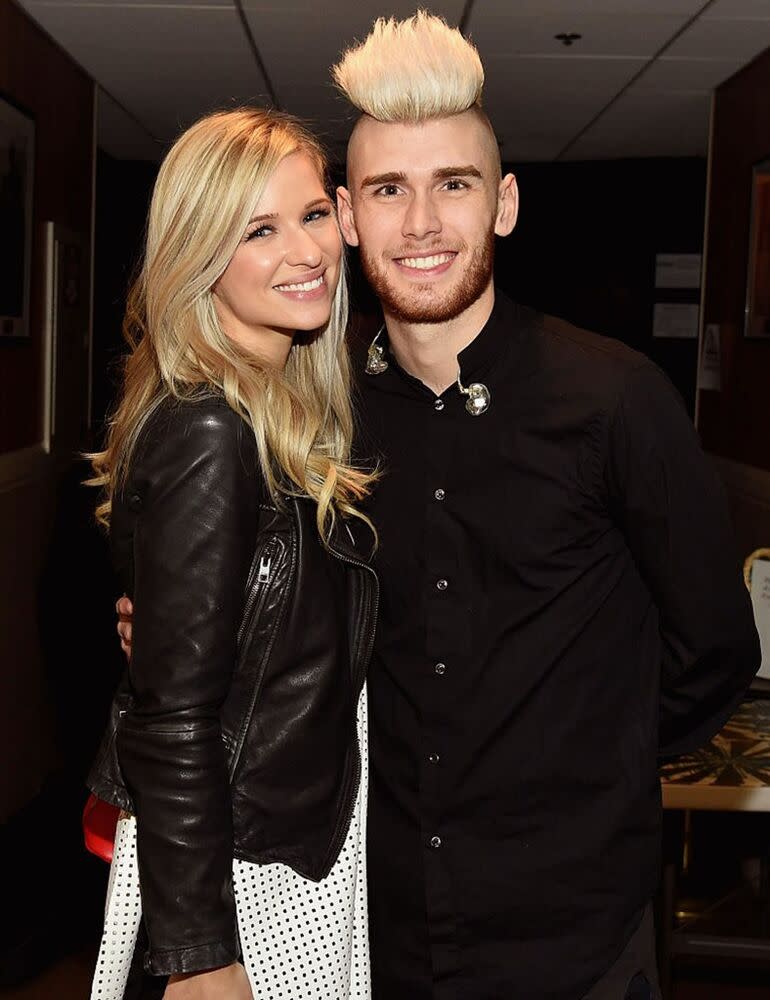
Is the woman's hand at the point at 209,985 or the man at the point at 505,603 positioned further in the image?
the man at the point at 505,603

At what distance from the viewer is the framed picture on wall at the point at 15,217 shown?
447cm

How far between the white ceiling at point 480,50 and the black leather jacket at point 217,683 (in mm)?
2148

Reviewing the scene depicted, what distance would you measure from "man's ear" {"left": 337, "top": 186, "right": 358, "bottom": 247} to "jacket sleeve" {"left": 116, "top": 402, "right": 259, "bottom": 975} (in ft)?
1.59

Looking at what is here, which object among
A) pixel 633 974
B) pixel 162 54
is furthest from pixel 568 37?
pixel 633 974

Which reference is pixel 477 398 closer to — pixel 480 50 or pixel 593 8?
pixel 593 8

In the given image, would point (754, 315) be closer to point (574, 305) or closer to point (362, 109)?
point (574, 305)

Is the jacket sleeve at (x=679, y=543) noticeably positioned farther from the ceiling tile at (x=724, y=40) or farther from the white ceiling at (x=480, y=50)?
the ceiling tile at (x=724, y=40)

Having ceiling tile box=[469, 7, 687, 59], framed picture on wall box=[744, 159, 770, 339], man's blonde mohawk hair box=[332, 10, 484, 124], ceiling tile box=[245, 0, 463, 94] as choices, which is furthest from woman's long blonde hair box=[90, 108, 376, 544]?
framed picture on wall box=[744, 159, 770, 339]

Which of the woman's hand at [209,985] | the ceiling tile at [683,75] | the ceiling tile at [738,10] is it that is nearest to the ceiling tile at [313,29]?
the ceiling tile at [738,10]

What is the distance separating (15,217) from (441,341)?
10.7 feet

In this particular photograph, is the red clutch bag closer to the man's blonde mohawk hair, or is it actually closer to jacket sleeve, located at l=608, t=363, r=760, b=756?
jacket sleeve, located at l=608, t=363, r=760, b=756

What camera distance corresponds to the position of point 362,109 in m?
1.86

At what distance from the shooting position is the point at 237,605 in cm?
154

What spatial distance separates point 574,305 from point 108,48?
4.15 metres
